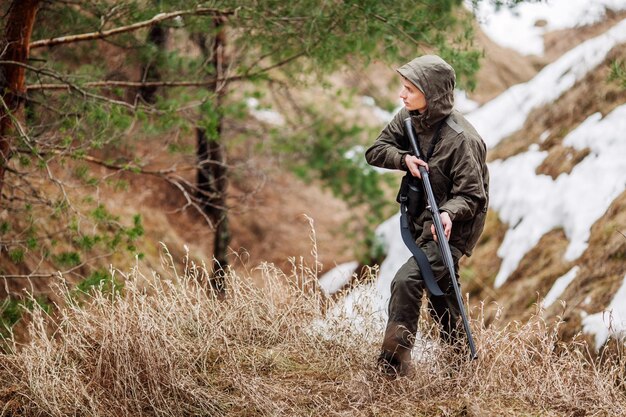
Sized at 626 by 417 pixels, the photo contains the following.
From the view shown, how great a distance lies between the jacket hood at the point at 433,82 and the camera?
14.4 ft

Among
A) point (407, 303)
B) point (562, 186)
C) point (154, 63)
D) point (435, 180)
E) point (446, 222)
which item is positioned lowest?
point (562, 186)

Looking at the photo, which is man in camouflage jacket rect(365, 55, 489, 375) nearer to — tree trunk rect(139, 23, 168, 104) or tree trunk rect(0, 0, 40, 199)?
tree trunk rect(0, 0, 40, 199)

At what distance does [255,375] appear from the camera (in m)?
4.60

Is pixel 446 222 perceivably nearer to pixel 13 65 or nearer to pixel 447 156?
pixel 447 156

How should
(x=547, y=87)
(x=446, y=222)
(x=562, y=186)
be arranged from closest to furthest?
(x=446, y=222)
(x=562, y=186)
(x=547, y=87)

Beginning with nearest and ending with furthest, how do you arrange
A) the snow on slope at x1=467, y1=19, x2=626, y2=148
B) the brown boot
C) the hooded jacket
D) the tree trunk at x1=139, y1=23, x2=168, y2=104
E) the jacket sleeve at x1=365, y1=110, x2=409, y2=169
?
1. the hooded jacket
2. the brown boot
3. the jacket sleeve at x1=365, y1=110, x2=409, y2=169
4. the tree trunk at x1=139, y1=23, x2=168, y2=104
5. the snow on slope at x1=467, y1=19, x2=626, y2=148

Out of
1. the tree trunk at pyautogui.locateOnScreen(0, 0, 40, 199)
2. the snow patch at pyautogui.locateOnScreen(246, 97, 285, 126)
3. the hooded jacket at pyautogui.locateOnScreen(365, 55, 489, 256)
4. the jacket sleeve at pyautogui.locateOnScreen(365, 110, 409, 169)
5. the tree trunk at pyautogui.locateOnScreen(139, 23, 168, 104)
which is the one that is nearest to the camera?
the hooded jacket at pyautogui.locateOnScreen(365, 55, 489, 256)

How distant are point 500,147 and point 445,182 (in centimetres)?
620

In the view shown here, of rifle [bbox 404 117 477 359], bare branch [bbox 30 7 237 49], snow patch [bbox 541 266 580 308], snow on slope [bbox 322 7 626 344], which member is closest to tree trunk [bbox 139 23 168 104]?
bare branch [bbox 30 7 237 49]

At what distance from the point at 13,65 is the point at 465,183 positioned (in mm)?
4021

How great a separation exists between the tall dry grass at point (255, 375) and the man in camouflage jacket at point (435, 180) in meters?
0.29

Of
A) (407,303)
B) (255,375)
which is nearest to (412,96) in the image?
(407,303)

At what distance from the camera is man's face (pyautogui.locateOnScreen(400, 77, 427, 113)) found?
14.5 feet

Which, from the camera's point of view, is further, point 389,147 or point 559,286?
Result: point 559,286
